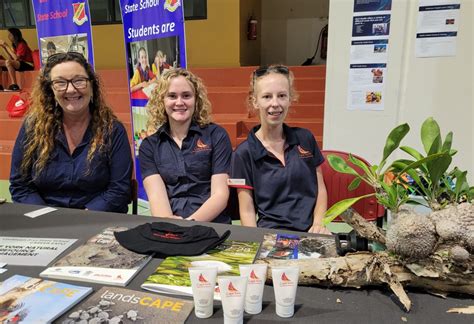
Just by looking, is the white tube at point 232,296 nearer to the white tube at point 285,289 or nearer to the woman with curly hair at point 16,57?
the white tube at point 285,289

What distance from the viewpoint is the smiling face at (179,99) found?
1.83 meters

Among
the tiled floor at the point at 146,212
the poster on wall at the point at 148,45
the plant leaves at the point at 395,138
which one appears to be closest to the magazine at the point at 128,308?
the plant leaves at the point at 395,138

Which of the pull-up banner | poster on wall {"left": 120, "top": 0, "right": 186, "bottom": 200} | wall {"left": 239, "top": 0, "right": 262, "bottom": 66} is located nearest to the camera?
poster on wall {"left": 120, "top": 0, "right": 186, "bottom": 200}

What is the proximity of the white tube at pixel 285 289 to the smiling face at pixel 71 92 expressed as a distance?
1430mm

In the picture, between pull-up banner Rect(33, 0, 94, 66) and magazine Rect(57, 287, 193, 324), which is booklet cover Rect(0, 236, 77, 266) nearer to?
magazine Rect(57, 287, 193, 324)

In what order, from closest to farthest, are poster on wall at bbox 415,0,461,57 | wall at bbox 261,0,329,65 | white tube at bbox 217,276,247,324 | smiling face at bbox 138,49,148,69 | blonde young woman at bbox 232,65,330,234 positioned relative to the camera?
white tube at bbox 217,276,247,324
blonde young woman at bbox 232,65,330,234
poster on wall at bbox 415,0,461,57
smiling face at bbox 138,49,148,69
wall at bbox 261,0,329,65

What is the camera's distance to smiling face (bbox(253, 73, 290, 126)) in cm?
169

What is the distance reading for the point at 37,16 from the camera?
3355 mm

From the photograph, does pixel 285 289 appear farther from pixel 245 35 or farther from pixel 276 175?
pixel 245 35

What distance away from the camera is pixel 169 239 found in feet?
3.89

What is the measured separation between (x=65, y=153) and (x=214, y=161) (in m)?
0.74

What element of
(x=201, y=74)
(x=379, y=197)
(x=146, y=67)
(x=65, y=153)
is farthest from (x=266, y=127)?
(x=201, y=74)

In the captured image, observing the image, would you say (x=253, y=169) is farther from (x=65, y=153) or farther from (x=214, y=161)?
(x=65, y=153)

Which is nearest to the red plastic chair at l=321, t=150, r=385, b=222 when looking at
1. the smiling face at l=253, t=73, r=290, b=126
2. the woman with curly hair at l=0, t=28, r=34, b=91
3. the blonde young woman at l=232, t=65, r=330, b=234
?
the blonde young woman at l=232, t=65, r=330, b=234
